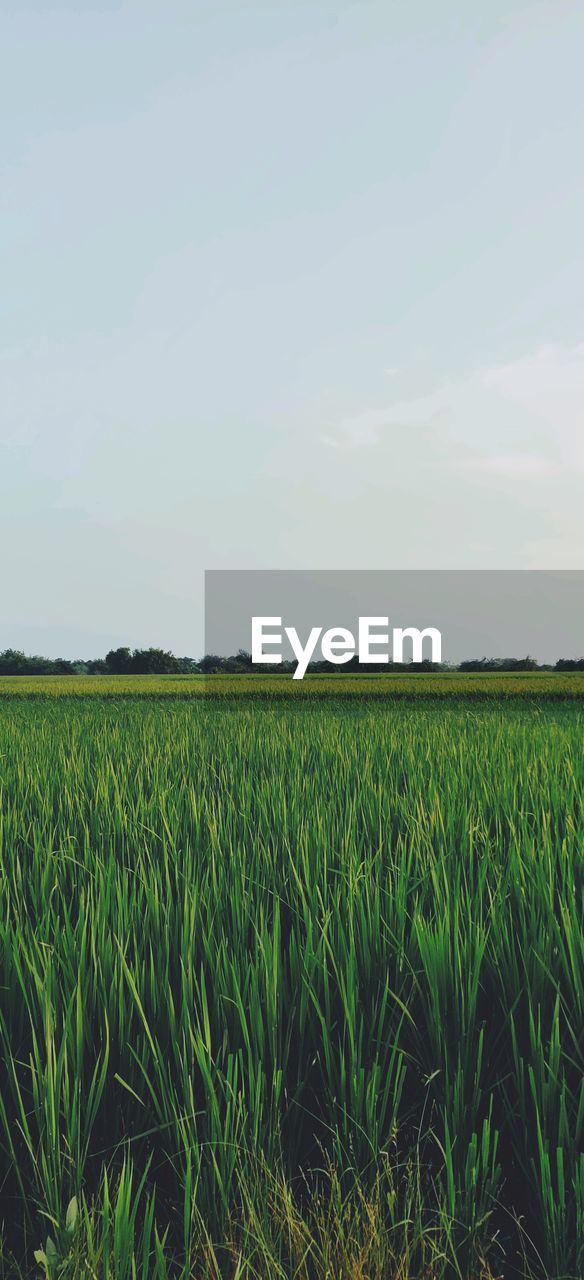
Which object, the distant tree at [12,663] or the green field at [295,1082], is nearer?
the green field at [295,1082]

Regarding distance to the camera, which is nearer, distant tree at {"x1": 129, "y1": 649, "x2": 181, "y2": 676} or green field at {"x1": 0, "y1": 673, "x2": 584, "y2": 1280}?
green field at {"x1": 0, "y1": 673, "x2": 584, "y2": 1280}

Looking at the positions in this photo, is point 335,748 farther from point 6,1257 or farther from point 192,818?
point 6,1257

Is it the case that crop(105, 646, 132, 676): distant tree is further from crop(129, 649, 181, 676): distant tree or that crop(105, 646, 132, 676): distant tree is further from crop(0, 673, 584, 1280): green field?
crop(0, 673, 584, 1280): green field

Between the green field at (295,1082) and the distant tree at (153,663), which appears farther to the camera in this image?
the distant tree at (153,663)

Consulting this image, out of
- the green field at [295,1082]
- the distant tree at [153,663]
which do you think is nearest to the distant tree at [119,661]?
the distant tree at [153,663]

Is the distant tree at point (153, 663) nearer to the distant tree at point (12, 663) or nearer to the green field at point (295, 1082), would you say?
the distant tree at point (12, 663)

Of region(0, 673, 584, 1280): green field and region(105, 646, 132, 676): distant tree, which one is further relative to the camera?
region(105, 646, 132, 676): distant tree

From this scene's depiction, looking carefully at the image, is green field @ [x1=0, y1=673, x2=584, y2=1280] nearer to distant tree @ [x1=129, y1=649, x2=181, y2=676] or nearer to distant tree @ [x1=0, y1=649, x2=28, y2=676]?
distant tree @ [x1=129, y1=649, x2=181, y2=676]

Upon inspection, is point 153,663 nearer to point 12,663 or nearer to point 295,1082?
point 12,663

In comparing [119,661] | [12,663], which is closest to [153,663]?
[119,661]

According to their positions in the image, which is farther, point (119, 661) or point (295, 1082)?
point (119, 661)

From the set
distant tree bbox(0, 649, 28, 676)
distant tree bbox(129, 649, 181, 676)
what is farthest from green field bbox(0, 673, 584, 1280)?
distant tree bbox(0, 649, 28, 676)

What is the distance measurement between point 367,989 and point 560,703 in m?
14.2

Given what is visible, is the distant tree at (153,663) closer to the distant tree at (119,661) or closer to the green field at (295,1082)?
the distant tree at (119,661)
